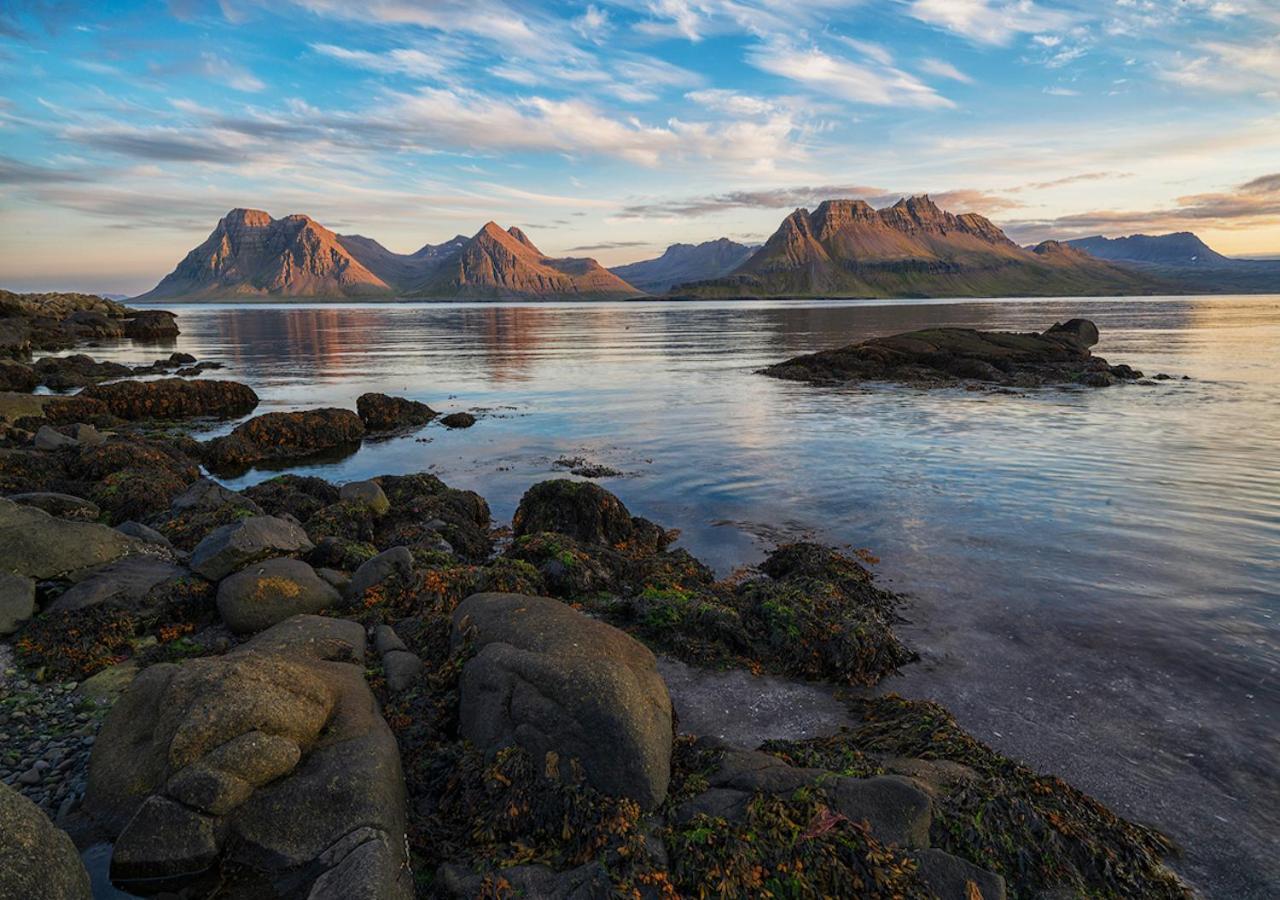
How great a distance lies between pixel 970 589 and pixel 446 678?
8.63 meters

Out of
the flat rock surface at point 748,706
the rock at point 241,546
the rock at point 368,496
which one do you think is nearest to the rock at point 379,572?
the rock at point 241,546

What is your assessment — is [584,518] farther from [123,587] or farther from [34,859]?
[34,859]

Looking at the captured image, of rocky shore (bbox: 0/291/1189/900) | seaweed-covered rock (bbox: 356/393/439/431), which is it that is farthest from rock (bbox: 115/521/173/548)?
seaweed-covered rock (bbox: 356/393/439/431)

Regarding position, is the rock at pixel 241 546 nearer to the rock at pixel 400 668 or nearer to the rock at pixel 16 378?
the rock at pixel 400 668

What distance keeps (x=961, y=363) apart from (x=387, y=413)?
33.4 m

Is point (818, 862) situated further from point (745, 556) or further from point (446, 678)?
point (745, 556)

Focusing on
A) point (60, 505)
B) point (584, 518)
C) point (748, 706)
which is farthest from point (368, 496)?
point (748, 706)

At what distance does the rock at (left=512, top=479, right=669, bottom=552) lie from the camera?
14.4 m

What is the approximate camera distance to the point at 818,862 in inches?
199

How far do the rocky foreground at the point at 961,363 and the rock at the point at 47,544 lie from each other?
34669 mm

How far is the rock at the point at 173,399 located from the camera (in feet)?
97.8

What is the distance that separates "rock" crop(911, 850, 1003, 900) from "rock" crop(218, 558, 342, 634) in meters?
8.56

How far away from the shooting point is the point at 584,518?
47.6 feet

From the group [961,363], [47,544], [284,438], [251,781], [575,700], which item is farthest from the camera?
[961,363]
